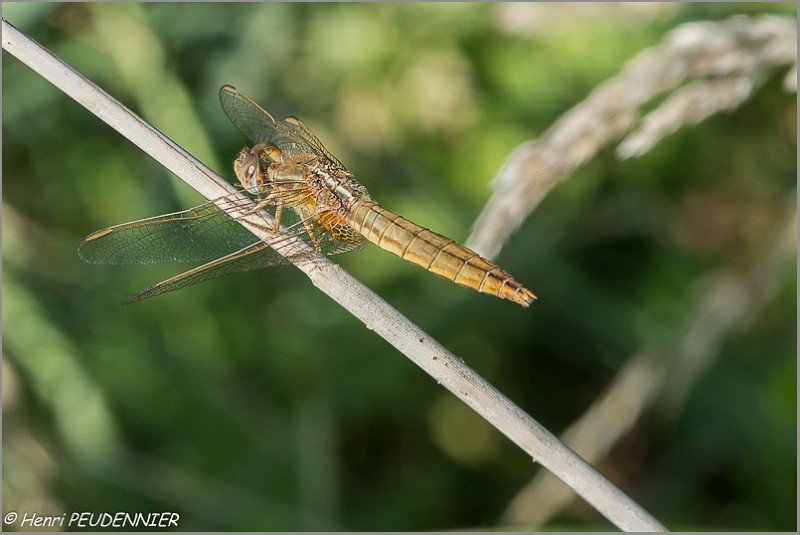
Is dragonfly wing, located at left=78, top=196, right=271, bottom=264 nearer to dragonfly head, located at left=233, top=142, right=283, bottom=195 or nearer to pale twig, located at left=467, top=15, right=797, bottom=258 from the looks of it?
dragonfly head, located at left=233, top=142, right=283, bottom=195

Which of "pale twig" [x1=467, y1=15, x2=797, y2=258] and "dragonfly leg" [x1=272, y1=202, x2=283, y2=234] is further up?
"dragonfly leg" [x1=272, y1=202, x2=283, y2=234]

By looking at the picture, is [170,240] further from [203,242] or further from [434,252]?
[434,252]

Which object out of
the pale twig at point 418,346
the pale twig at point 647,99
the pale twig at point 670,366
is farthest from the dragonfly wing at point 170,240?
the pale twig at point 670,366

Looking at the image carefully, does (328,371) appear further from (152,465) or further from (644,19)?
(644,19)

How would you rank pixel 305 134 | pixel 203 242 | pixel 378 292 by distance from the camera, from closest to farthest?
→ pixel 203 242 < pixel 305 134 < pixel 378 292

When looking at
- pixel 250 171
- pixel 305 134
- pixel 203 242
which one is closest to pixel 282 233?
pixel 203 242

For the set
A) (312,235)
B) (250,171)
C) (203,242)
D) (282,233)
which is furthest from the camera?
(250,171)

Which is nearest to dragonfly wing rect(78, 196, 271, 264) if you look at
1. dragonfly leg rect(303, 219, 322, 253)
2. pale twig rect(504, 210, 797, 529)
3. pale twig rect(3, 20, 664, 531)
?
dragonfly leg rect(303, 219, 322, 253)
